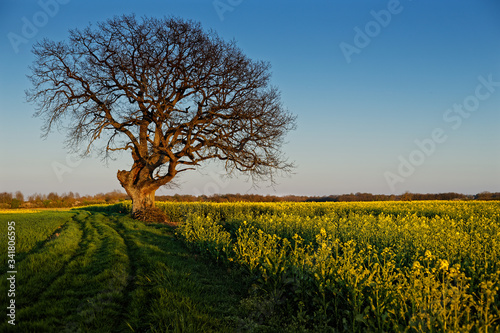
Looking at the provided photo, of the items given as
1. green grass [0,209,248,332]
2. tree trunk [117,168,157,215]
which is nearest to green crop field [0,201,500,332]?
green grass [0,209,248,332]

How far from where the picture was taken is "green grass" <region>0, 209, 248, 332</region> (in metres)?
5.27

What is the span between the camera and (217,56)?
2177 centimetres

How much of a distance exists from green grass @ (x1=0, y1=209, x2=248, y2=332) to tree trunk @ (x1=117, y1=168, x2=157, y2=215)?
12689 mm

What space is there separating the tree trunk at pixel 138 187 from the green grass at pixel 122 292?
12689 millimetres

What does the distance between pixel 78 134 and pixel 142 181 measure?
5687 millimetres

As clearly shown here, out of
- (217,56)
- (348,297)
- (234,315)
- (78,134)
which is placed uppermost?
(217,56)

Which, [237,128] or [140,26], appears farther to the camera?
[237,128]

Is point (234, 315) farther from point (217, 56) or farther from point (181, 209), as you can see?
point (181, 209)

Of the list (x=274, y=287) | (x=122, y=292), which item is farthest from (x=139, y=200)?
(x=274, y=287)

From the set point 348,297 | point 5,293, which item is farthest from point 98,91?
point 348,297

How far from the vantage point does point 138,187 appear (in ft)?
77.8

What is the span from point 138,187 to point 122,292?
17.8 meters

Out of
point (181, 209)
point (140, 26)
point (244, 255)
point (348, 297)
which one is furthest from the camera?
point (181, 209)

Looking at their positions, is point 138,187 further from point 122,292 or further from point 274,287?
point 274,287
